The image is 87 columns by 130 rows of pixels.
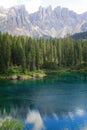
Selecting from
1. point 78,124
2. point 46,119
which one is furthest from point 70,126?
point 46,119

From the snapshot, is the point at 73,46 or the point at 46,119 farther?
the point at 73,46

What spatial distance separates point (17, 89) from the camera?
101875 millimetres

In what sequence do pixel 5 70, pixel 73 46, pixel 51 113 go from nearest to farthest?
pixel 51 113, pixel 5 70, pixel 73 46

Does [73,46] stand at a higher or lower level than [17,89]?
higher

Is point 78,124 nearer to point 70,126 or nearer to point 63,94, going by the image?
point 70,126

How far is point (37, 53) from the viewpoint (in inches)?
6196

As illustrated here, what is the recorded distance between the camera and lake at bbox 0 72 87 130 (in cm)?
6016

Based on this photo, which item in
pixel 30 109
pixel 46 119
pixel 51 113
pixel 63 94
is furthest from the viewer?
pixel 63 94

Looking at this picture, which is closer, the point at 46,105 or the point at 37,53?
the point at 46,105

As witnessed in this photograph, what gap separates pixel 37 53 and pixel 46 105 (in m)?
82.9

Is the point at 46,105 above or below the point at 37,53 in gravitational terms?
below

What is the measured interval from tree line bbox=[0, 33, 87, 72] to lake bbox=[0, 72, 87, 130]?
101 feet

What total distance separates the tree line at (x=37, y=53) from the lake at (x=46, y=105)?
1210 inches

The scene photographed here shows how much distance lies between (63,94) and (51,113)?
24.9 meters
